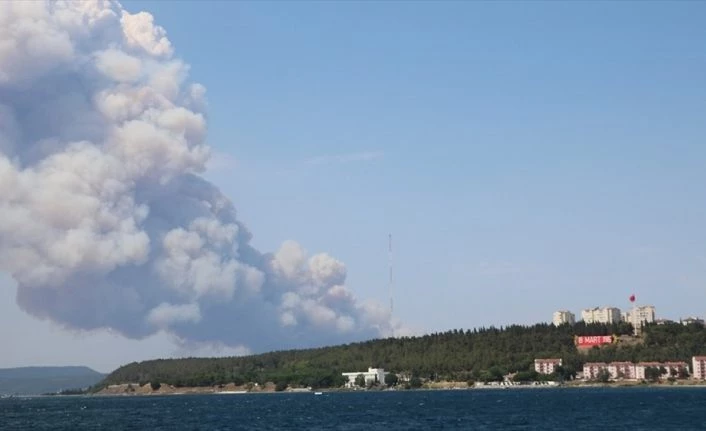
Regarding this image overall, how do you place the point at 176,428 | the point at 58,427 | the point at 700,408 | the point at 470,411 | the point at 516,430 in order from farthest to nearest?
the point at 470,411
the point at 700,408
the point at 58,427
the point at 176,428
the point at 516,430

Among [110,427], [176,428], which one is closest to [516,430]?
[176,428]

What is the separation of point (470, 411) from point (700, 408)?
38327 millimetres

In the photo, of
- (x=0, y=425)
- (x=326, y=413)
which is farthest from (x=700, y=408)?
(x=0, y=425)

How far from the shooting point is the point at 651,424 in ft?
423

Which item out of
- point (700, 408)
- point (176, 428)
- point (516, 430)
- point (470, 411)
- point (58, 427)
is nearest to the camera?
point (516, 430)

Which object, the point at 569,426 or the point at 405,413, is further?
the point at 405,413

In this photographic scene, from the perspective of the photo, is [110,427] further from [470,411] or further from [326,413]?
[470,411]

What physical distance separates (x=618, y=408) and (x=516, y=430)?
52.2m

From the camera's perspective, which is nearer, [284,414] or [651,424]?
[651,424]

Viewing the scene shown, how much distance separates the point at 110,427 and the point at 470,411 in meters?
63.0

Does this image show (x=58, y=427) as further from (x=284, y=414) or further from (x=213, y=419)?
(x=284, y=414)

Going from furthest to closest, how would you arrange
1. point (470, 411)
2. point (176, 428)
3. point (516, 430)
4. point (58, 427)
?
point (470, 411), point (58, 427), point (176, 428), point (516, 430)

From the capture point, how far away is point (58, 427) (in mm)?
152875

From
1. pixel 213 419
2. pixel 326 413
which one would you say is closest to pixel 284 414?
pixel 326 413
